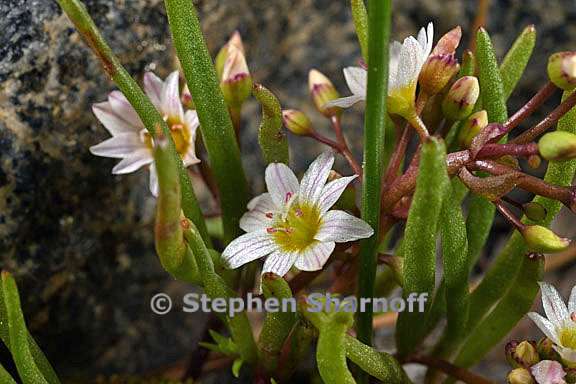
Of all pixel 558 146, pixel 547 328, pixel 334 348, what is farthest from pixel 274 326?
pixel 558 146

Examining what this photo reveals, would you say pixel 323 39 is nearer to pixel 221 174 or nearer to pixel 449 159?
pixel 221 174

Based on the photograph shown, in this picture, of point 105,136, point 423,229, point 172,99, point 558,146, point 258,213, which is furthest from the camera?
point 105,136

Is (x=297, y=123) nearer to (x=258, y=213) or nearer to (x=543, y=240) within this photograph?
(x=258, y=213)

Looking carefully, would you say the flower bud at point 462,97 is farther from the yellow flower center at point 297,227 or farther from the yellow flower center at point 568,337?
the yellow flower center at point 568,337

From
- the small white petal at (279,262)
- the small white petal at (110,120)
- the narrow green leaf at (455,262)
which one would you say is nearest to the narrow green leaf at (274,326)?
the small white petal at (279,262)

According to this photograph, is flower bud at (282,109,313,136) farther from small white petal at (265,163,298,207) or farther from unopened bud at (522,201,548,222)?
unopened bud at (522,201,548,222)

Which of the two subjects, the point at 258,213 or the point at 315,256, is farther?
the point at 258,213

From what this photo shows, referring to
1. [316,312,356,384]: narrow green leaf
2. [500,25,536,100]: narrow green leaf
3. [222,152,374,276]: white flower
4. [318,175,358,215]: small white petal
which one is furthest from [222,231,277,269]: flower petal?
[500,25,536,100]: narrow green leaf

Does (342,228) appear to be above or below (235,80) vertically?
below
